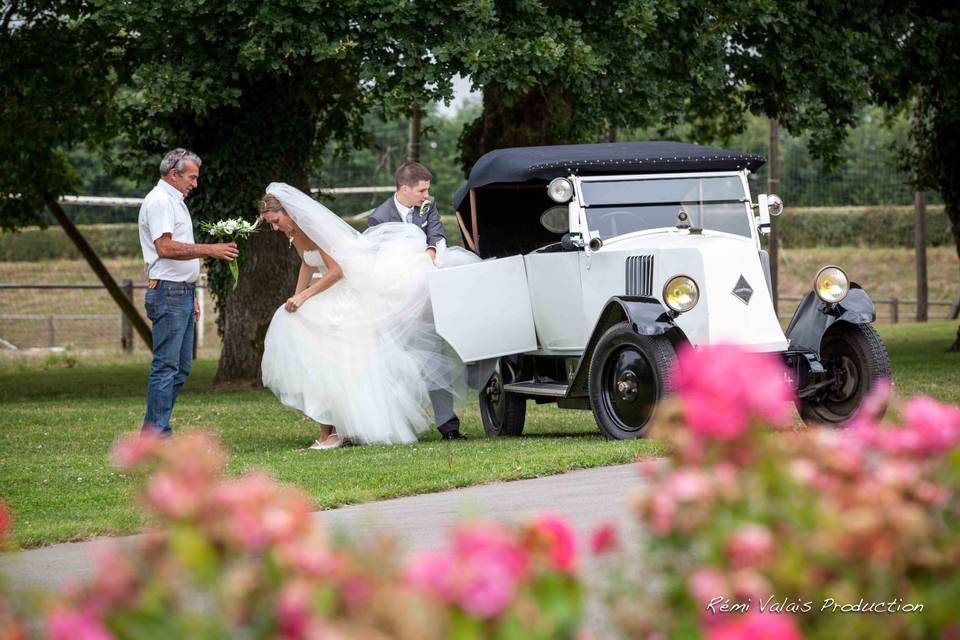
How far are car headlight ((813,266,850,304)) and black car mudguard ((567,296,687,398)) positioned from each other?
1.31 metres

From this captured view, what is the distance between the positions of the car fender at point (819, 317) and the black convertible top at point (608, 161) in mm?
1468

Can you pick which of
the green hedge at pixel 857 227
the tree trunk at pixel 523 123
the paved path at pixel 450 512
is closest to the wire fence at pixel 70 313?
the tree trunk at pixel 523 123

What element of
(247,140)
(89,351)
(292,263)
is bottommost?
(89,351)

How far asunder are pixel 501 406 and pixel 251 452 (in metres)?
2.42

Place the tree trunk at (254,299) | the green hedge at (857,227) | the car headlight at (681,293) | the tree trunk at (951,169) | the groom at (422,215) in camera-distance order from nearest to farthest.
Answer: the car headlight at (681,293) < the groom at (422,215) < the tree trunk at (254,299) < the tree trunk at (951,169) < the green hedge at (857,227)

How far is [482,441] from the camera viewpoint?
11.9m

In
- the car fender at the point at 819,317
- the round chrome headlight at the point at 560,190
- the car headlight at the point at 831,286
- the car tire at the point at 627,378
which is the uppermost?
the round chrome headlight at the point at 560,190

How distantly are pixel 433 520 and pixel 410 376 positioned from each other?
4504 mm

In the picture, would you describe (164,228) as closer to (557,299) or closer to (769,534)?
(557,299)

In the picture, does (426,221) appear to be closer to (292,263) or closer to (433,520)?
(433,520)

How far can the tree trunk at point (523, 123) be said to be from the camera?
19750 millimetres

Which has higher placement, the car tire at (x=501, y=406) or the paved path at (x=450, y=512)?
the paved path at (x=450, y=512)

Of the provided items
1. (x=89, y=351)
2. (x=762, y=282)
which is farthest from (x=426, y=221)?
(x=89, y=351)

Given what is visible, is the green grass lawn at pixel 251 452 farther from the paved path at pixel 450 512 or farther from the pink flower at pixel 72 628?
the pink flower at pixel 72 628
